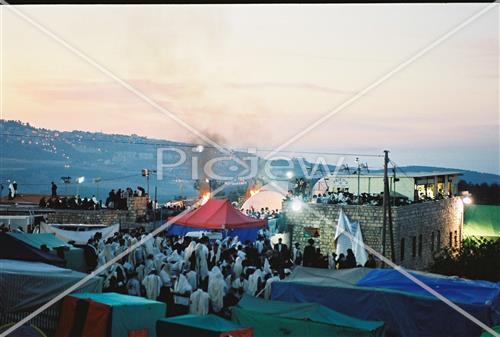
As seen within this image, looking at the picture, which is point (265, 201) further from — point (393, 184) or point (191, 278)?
point (191, 278)

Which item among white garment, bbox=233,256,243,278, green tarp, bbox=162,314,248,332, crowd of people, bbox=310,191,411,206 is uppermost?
crowd of people, bbox=310,191,411,206

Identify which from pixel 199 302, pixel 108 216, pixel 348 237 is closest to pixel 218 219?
pixel 199 302

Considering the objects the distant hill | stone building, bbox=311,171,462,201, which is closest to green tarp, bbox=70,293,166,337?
stone building, bbox=311,171,462,201

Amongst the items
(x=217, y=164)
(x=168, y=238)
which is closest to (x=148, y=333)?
(x=168, y=238)

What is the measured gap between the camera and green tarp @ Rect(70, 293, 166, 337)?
704 centimetres

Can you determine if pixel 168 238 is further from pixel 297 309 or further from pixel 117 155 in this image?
pixel 117 155

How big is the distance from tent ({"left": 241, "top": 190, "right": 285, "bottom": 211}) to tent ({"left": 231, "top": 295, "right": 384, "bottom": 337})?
16066 millimetres

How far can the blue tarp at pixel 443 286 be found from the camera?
301 inches

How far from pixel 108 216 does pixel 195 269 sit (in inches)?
329

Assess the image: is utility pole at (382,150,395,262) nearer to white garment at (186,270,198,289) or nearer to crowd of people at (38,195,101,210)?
white garment at (186,270,198,289)

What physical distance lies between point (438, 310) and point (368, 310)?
0.85 m

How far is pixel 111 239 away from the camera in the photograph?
13.2 metres

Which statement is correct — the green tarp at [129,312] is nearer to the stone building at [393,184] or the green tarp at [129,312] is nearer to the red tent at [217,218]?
the red tent at [217,218]

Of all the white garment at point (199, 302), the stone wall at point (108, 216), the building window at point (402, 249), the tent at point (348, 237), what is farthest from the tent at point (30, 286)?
the building window at point (402, 249)
